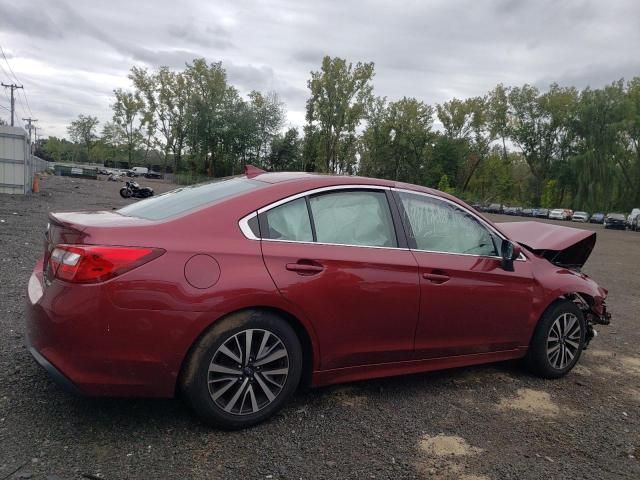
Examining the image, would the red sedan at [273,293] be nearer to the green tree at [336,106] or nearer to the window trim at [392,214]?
the window trim at [392,214]

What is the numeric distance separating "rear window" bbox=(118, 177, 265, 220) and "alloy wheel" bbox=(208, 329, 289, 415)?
88cm

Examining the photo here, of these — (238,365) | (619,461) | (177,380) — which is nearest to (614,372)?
(619,461)

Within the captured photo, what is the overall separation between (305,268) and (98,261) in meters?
1.16

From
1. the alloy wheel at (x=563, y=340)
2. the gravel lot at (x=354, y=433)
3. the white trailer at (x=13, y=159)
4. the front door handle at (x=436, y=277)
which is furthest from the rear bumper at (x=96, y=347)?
the white trailer at (x=13, y=159)

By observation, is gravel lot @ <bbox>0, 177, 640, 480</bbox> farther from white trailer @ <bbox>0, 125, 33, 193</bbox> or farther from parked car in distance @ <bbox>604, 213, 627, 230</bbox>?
parked car in distance @ <bbox>604, 213, 627, 230</bbox>

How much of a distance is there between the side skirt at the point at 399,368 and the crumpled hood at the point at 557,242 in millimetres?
959

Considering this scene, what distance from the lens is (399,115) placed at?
220ft

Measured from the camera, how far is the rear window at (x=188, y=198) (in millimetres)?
3244

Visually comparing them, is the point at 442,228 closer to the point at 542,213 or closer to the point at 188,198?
the point at 188,198

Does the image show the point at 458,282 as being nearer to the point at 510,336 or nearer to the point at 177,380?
the point at 510,336

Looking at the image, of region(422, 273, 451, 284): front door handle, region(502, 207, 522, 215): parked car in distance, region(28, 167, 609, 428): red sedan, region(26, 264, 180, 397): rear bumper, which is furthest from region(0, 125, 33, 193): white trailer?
region(502, 207, 522, 215): parked car in distance

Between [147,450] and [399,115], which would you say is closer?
[147,450]

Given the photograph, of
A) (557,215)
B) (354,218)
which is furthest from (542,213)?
(354,218)

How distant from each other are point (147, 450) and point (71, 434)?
17.7 inches
